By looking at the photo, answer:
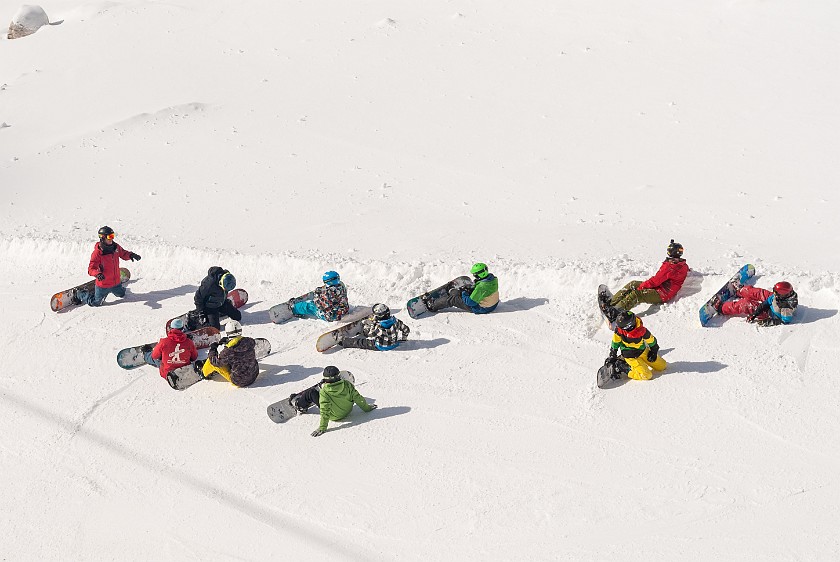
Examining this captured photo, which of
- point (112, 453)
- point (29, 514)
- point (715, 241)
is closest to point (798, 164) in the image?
point (715, 241)

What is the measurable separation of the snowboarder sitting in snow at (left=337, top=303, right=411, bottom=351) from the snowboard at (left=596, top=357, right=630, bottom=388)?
3.07m

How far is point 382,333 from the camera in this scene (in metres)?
12.0

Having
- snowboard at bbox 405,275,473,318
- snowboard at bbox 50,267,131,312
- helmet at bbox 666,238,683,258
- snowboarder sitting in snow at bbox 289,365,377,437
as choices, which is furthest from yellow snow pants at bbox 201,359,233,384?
helmet at bbox 666,238,683,258

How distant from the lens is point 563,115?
787 inches

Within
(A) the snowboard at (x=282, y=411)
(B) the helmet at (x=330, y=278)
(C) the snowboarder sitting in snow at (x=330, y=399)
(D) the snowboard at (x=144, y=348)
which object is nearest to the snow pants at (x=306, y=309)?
(B) the helmet at (x=330, y=278)

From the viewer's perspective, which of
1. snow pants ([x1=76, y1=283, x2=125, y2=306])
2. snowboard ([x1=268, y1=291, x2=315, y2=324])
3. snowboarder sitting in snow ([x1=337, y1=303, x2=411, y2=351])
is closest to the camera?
snowboarder sitting in snow ([x1=337, y1=303, x2=411, y2=351])

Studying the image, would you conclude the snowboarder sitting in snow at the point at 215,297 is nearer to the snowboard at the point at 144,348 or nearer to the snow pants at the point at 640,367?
the snowboard at the point at 144,348

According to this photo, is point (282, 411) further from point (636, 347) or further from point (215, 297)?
point (636, 347)

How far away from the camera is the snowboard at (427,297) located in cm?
1277

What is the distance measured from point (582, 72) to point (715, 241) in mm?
9422

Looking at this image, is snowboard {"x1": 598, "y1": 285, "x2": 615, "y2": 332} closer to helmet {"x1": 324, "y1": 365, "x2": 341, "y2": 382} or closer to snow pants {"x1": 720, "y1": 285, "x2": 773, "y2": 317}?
snow pants {"x1": 720, "y1": 285, "x2": 773, "y2": 317}

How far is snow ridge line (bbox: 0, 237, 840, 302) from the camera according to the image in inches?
499

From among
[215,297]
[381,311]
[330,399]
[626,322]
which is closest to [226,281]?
[215,297]

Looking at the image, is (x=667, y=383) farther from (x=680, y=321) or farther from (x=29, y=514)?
(x=29, y=514)
